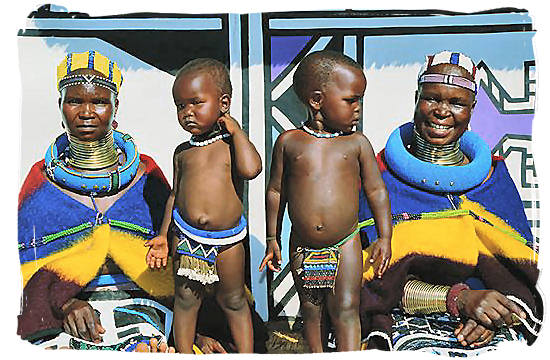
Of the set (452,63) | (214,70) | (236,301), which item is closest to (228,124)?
(214,70)

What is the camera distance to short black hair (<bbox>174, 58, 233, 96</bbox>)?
10.3ft

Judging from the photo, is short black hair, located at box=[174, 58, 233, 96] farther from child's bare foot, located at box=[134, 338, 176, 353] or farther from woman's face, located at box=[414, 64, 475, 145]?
child's bare foot, located at box=[134, 338, 176, 353]

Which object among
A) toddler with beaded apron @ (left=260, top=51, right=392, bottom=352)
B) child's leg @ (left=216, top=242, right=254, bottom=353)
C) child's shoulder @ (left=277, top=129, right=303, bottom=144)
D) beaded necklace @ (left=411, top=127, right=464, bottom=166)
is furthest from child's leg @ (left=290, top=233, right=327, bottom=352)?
beaded necklace @ (left=411, top=127, right=464, bottom=166)

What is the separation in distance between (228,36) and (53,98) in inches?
28.9

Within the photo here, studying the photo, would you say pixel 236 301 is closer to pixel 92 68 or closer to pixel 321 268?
pixel 321 268

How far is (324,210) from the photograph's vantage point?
3.07m

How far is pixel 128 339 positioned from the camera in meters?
3.23

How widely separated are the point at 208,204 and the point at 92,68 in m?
0.71

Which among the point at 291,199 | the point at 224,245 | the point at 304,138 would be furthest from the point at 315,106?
the point at 224,245

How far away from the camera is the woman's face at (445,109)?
318 cm

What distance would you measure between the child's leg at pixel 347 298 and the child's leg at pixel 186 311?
50cm

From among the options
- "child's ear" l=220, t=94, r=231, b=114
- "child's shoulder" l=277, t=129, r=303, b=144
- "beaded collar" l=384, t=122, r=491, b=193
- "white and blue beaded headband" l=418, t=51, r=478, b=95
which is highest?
"white and blue beaded headband" l=418, t=51, r=478, b=95

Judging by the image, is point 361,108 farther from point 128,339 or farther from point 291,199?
point 128,339

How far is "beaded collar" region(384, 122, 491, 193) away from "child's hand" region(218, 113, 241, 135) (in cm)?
60
